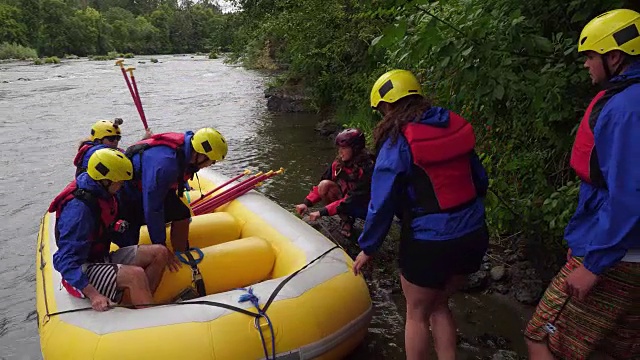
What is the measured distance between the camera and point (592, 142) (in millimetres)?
1940

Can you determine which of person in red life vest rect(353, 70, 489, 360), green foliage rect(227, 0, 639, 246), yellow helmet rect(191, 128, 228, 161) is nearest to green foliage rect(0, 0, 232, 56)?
yellow helmet rect(191, 128, 228, 161)

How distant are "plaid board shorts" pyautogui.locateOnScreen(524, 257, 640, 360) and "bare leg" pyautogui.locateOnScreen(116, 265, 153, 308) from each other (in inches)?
91.5

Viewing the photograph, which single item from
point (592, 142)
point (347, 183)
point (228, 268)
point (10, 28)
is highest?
point (592, 142)

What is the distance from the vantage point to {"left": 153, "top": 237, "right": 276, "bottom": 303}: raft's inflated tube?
362 centimetres

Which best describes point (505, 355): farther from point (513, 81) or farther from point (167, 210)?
point (167, 210)

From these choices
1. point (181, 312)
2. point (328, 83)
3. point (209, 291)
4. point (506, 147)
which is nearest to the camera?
point (181, 312)

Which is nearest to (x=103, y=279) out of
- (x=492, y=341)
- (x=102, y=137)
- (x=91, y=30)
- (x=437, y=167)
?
(x=102, y=137)

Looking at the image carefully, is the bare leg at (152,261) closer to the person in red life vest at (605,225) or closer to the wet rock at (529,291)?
the person in red life vest at (605,225)

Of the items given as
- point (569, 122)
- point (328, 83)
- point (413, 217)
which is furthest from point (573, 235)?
point (328, 83)

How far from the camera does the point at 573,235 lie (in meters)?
2.09

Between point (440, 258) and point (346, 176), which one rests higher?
point (440, 258)

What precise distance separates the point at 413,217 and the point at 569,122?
1.53 metres

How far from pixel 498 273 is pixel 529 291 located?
0.35m

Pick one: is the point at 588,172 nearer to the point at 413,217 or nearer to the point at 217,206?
the point at 413,217
